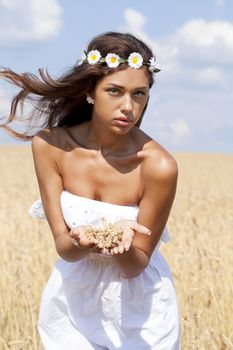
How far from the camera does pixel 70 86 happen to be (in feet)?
10.7

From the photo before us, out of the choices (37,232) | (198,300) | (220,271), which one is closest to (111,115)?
(198,300)

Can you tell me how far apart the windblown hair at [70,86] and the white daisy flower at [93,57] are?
0.9 inches

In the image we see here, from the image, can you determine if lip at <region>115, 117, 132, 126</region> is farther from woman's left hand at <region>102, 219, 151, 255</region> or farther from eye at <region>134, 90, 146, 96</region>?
woman's left hand at <region>102, 219, 151, 255</region>

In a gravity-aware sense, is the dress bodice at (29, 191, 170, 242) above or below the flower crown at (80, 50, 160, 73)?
below

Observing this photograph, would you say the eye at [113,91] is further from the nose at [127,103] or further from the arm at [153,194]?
the arm at [153,194]

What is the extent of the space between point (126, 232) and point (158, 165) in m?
0.41

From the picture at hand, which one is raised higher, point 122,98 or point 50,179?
point 122,98

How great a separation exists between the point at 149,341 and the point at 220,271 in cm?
306

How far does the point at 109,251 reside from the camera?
2.72m

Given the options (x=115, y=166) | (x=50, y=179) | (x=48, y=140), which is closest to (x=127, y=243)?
(x=115, y=166)

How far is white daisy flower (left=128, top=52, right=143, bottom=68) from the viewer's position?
301cm

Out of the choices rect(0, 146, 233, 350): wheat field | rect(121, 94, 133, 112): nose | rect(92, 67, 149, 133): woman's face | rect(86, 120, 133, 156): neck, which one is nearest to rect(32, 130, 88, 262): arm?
rect(86, 120, 133, 156): neck

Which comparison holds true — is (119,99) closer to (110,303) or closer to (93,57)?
(93,57)

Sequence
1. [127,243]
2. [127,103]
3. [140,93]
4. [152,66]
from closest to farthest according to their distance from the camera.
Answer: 1. [127,243]
2. [127,103]
3. [140,93]
4. [152,66]
